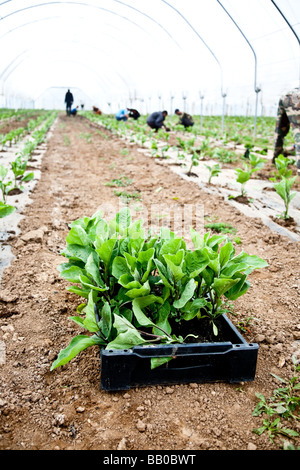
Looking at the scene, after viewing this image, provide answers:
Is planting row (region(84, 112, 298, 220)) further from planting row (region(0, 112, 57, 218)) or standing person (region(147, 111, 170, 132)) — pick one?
planting row (region(0, 112, 57, 218))

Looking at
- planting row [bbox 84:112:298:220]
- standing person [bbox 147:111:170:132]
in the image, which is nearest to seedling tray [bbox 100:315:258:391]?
planting row [bbox 84:112:298:220]

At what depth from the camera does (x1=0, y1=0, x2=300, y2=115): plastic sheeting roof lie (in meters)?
10.4

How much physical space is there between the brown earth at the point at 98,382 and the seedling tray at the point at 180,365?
45 mm

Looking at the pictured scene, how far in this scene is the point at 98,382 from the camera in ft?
6.04

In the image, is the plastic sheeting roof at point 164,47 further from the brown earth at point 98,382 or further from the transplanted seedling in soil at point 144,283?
the transplanted seedling in soil at point 144,283

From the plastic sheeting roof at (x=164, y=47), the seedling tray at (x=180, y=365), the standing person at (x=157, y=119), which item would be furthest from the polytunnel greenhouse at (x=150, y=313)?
the standing person at (x=157, y=119)

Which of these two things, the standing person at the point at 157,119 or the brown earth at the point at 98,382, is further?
the standing person at the point at 157,119

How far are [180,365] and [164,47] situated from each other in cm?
1802

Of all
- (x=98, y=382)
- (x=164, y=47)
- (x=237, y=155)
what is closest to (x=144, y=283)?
(x=98, y=382)

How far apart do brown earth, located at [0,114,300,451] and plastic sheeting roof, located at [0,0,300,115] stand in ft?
26.1

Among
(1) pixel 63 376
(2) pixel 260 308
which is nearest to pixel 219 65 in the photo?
(2) pixel 260 308

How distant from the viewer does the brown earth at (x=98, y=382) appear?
154cm
